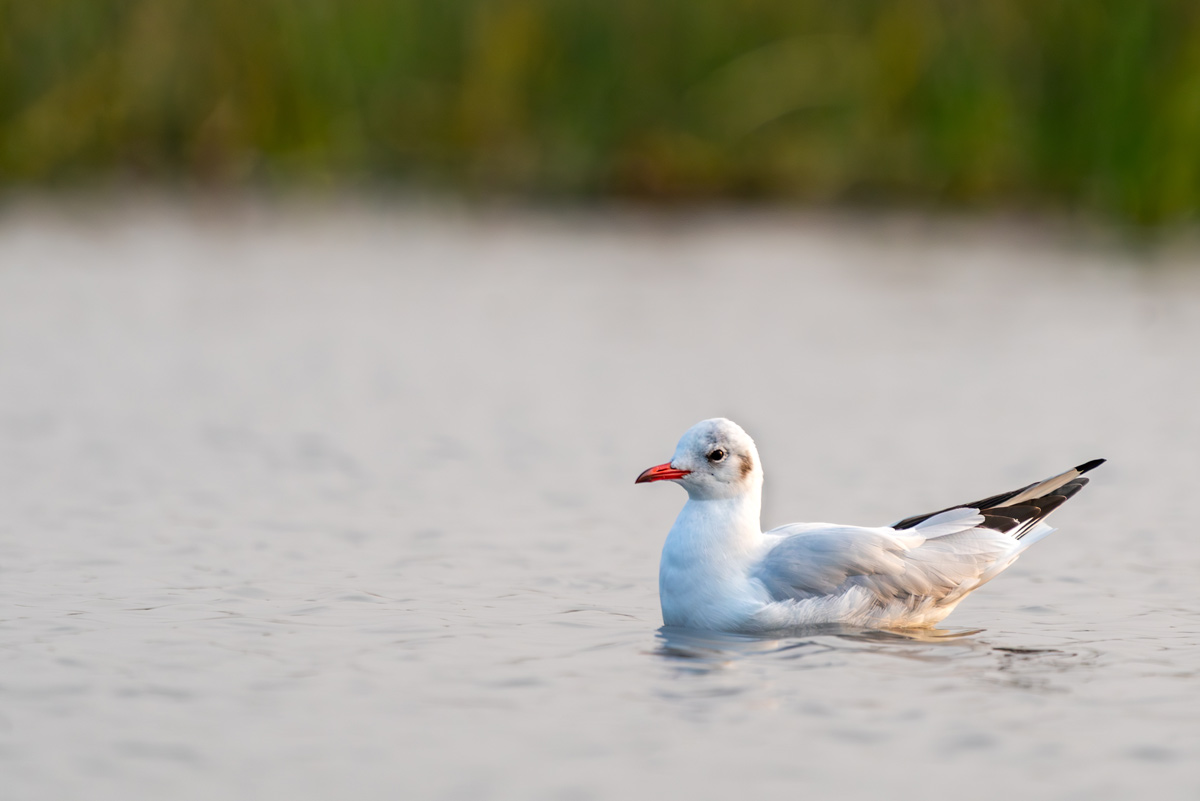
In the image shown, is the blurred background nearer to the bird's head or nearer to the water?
the water

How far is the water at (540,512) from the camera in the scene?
609cm

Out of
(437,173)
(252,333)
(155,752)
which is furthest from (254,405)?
(437,173)

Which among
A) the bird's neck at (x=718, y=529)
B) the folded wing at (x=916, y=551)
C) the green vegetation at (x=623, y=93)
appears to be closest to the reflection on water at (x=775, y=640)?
the folded wing at (x=916, y=551)

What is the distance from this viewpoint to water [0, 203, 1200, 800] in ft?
20.0

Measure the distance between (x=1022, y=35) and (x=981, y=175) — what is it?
2.11 meters

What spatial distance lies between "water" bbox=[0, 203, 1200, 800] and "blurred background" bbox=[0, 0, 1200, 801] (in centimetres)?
4

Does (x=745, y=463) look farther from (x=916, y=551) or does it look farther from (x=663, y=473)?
(x=916, y=551)

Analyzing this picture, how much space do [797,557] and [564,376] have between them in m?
6.67

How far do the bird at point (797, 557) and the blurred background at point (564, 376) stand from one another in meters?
0.19

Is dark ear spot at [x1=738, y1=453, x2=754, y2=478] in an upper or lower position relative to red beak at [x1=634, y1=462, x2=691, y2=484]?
upper

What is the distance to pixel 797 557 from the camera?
7.88m

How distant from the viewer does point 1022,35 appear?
2216 centimetres

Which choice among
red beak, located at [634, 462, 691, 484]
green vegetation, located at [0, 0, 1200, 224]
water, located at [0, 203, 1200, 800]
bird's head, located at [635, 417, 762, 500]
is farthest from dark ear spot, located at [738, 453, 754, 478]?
green vegetation, located at [0, 0, 1200, 224]

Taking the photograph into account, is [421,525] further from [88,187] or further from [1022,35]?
[88,187]
